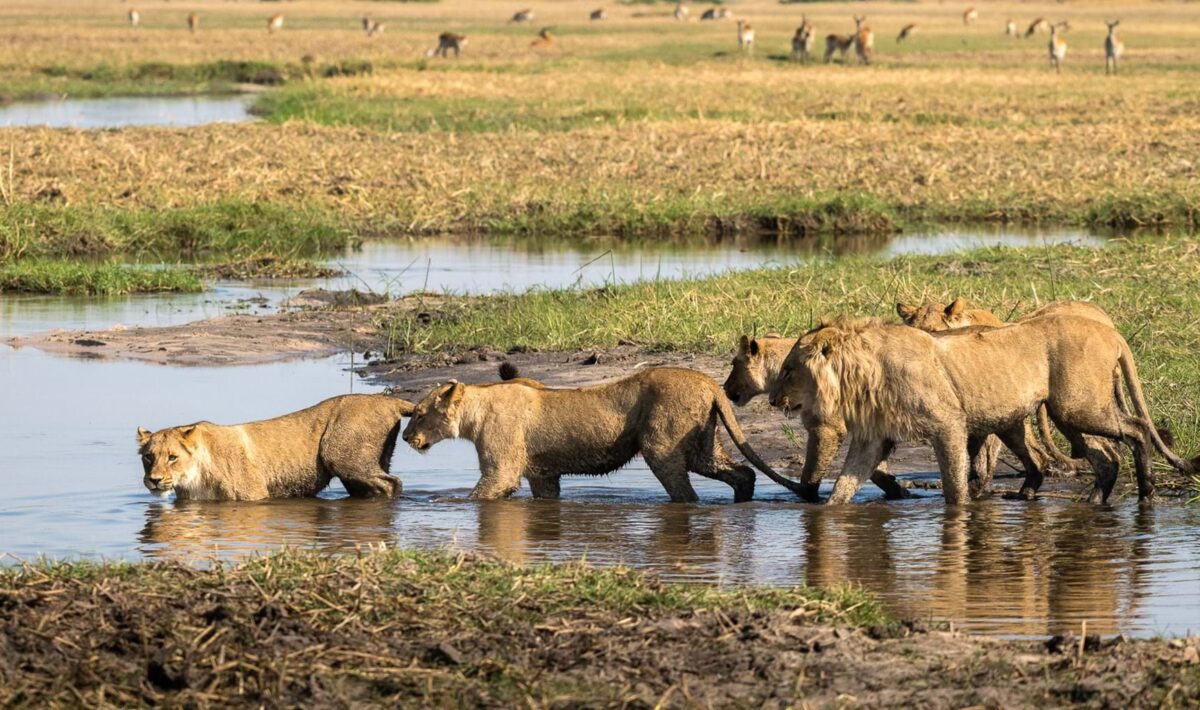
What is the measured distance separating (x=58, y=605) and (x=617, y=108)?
28389 mm

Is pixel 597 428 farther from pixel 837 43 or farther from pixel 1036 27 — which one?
pixel 1036 27

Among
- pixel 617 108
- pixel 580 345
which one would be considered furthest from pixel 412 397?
pixel 617 108

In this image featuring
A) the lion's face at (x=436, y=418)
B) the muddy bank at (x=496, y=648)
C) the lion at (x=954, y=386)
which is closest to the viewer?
the muddy bank at (x=496, y=648)

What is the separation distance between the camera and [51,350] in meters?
14.5

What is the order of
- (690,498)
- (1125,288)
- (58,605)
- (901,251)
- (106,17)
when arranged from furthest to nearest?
(106,17)
(901,251)
(1125,288)
(690,498)
(58,605)

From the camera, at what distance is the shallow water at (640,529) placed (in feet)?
25.1

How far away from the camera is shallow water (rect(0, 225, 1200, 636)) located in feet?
25.1

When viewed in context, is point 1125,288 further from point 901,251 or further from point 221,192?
point 221,192

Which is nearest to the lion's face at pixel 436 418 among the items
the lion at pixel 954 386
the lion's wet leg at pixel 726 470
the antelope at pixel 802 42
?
the lion's wet leg at pixel 726 470

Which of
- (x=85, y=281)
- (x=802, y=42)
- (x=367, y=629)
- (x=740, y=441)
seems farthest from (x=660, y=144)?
(x=802, y=42)

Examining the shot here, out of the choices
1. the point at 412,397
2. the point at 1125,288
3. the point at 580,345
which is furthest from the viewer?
the point at 1125,288

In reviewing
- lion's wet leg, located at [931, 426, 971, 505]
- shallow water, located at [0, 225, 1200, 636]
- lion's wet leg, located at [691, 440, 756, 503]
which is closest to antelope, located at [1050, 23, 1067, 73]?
shallow water, located at [0, 225, 1200, 636]

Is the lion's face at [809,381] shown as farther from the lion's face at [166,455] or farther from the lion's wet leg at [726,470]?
the lion's face at [166,455]

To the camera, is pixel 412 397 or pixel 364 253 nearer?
pixel 412 397
